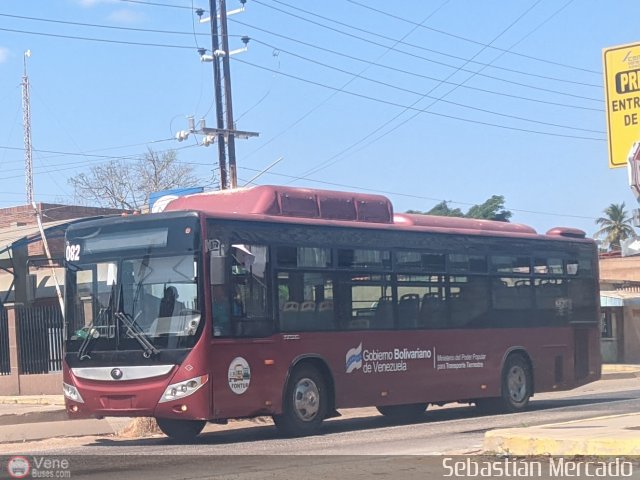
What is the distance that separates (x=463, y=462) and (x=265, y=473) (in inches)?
84.0

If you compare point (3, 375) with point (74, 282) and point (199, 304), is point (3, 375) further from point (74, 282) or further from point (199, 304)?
point (199, 304)

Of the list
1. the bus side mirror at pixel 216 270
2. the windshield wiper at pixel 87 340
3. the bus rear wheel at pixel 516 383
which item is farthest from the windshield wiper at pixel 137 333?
the bus rear wheel at pixel 516 383

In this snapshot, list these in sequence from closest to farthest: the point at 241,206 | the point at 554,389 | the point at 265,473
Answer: the point at 265,473
the point at 241,206
the point at 554,389

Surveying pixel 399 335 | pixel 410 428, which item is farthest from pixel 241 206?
pixel 410 428

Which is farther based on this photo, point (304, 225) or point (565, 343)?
point (565, 343)

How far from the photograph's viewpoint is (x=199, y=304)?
13.7 meters

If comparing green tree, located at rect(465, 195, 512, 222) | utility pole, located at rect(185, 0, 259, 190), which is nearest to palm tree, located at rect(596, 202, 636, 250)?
green tree, located at rect(465, 195, 512, 222)

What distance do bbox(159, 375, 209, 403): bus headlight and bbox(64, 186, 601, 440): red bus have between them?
0.01 meters

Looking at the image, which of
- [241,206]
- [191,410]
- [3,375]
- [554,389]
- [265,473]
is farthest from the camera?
[3,375]

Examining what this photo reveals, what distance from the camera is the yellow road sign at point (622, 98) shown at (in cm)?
1198

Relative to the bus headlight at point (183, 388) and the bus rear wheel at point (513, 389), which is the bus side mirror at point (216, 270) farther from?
the bus rear wheel at point (513, 389)

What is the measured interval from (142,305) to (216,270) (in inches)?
45.1

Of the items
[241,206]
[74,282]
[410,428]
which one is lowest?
[410,428]

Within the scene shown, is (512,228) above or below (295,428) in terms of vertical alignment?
above
